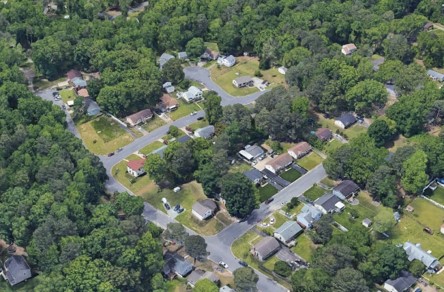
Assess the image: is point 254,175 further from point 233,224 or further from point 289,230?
point 289,230

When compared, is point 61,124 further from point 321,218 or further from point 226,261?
point 321,218

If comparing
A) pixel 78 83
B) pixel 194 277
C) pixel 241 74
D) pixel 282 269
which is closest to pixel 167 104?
pixel 241 74

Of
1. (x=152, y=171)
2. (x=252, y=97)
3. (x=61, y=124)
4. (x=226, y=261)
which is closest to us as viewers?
(x=226, y=261)

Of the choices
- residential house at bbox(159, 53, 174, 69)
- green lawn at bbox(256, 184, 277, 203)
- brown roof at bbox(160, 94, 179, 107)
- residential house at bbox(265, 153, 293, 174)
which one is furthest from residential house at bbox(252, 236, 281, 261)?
residential house at bbox(159, 53, 174, 69)

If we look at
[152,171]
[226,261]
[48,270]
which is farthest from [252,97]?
[48,270]

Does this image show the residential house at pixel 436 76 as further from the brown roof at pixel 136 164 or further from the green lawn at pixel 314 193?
the brown roof at pixel 136 164

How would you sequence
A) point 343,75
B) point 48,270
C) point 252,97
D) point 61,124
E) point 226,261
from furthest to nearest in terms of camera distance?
1. point 252,97
2. point 343,75
3. point 61,124
4. point 226,261
5. point 48,270

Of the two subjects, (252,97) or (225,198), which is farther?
(252,97)

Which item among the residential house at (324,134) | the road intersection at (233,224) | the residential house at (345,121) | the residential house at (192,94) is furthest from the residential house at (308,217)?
the residential house at (192,94)
